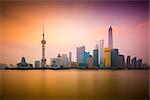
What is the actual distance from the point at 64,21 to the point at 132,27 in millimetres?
815

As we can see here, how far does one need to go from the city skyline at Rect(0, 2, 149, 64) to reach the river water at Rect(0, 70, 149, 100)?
188mm

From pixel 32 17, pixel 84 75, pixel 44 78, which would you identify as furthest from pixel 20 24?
pixel 84 75

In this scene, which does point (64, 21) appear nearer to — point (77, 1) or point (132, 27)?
point (77, 1)

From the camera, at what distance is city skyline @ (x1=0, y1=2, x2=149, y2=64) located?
11.2 feet

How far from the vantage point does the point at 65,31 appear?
11.4 feet

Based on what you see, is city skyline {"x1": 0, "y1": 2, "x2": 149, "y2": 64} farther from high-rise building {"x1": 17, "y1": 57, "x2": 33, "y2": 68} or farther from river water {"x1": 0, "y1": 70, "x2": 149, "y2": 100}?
river water {"x1": 0, "y1": 70, "x2": 149, "y2": 100}

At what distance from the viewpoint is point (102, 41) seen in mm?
3400

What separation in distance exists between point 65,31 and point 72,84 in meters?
0.63

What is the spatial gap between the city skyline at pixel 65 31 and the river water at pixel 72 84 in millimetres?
188

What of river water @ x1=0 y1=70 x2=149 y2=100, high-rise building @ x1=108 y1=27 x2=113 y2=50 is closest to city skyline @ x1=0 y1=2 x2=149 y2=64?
high-rise building @ x1=108 y1=27 x2=113 y2=50

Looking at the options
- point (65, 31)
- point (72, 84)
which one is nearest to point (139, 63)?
point (72, 84)

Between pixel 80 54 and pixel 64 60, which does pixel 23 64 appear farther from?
pixel 80 54

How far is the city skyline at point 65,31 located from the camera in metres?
3.40

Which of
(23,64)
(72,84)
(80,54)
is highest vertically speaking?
(80,54)
